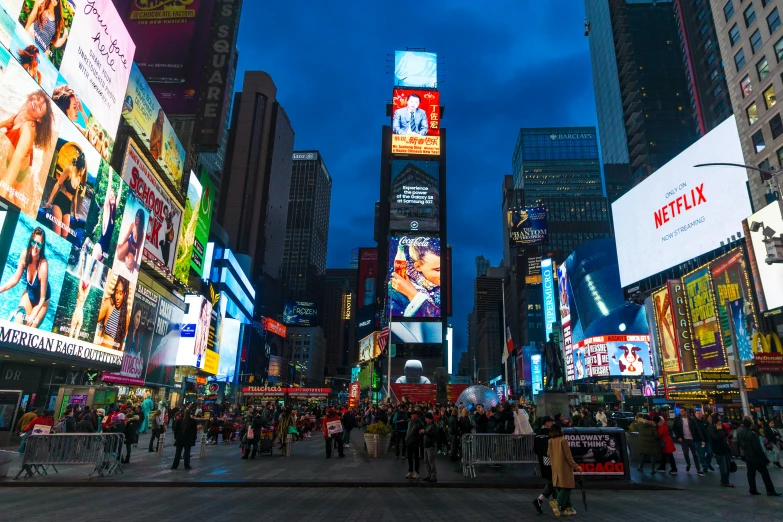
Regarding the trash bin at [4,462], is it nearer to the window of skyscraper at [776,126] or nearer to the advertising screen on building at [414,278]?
the window of skyscraper at [776,126]

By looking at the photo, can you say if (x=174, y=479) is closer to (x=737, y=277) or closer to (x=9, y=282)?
(x=9, y=282)

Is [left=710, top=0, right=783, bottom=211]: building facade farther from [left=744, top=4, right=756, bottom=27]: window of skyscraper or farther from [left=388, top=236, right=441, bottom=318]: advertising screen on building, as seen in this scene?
[left=388, top=236, right=441, bottom=318]: advertising screen on building

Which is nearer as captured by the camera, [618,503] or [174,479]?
[618,503]

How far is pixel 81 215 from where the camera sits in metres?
30.2

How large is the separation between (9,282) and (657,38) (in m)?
131

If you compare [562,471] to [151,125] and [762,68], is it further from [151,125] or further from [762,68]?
[762,68]

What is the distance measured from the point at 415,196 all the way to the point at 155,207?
54.8 metres

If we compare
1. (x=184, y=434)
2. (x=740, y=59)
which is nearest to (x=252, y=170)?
(x=740, y=59)

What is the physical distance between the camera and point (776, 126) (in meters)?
Result: 40.6

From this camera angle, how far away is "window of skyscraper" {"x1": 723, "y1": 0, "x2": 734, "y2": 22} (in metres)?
47.4

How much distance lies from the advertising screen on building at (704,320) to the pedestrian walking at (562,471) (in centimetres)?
4052

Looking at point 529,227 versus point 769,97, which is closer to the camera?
point 769,97

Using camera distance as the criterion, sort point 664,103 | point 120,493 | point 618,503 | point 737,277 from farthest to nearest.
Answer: point 664,103, point 737,277, point 120,493, point 618,503

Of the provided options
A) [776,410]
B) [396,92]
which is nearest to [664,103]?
[396,92]
